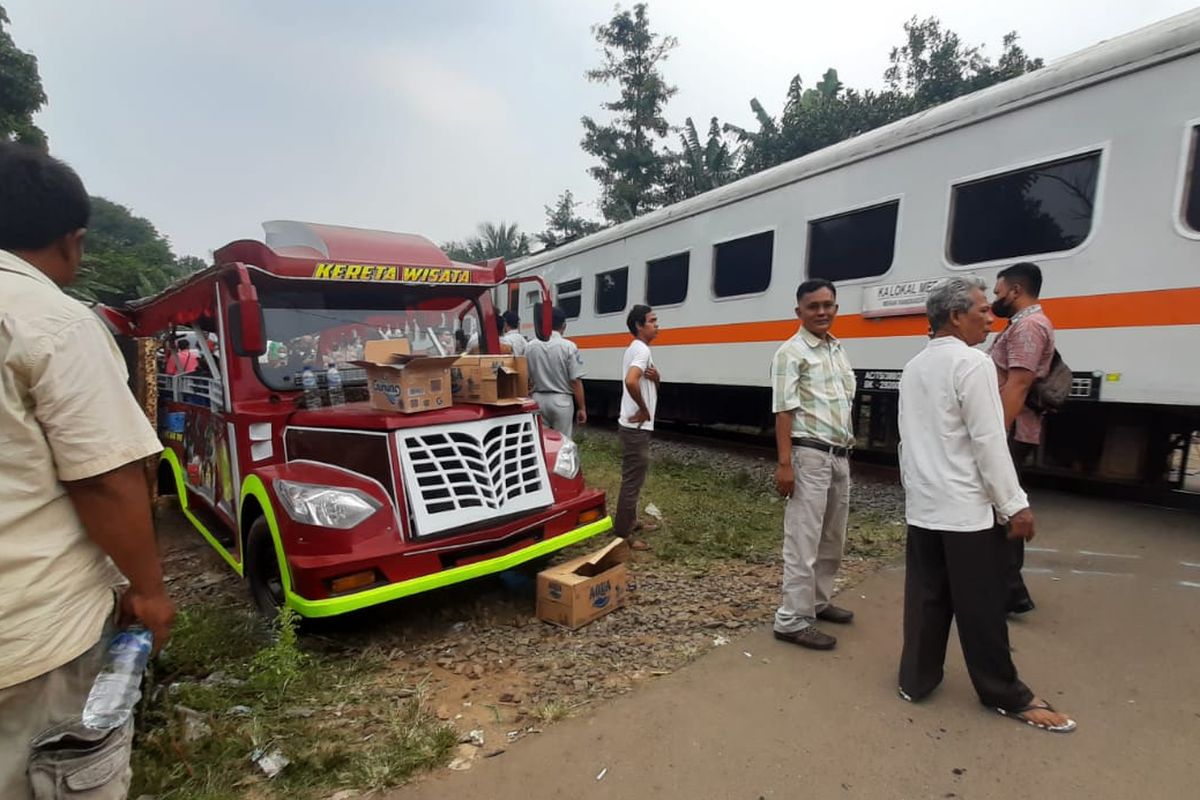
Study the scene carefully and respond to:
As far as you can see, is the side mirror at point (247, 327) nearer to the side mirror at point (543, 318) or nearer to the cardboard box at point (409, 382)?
the cardboard box at point (409, 382)

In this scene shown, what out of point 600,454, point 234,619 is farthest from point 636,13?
point 234,619

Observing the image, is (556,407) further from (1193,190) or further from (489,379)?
(1193,190)

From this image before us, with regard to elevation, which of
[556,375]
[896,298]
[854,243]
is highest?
[854,243]

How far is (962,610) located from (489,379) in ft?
8.29

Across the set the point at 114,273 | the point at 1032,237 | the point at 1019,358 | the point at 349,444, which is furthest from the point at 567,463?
the point at 114,273

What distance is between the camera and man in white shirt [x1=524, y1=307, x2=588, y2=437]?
5.47m

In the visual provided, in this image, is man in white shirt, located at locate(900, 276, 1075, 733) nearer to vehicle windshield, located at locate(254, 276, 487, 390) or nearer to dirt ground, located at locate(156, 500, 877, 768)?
dirt ground, located at locate(156, 500, 877, 768)

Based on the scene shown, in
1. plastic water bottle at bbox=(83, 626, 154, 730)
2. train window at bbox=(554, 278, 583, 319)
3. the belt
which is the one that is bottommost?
plastic water bottle at bbox=(83, 626, 154, 730)

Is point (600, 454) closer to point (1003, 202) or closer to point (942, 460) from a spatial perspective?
point (1003, 202)

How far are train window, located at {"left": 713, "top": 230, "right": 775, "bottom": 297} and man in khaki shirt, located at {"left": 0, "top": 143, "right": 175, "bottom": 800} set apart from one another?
658 cm

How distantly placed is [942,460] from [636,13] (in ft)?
90.3

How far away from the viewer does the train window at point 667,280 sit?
8.34 meters

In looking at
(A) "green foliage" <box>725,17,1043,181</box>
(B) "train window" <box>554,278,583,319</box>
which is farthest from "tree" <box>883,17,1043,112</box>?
(B) "train window" <box>554,278,583,319</box>

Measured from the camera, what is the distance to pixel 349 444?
3.34 m
